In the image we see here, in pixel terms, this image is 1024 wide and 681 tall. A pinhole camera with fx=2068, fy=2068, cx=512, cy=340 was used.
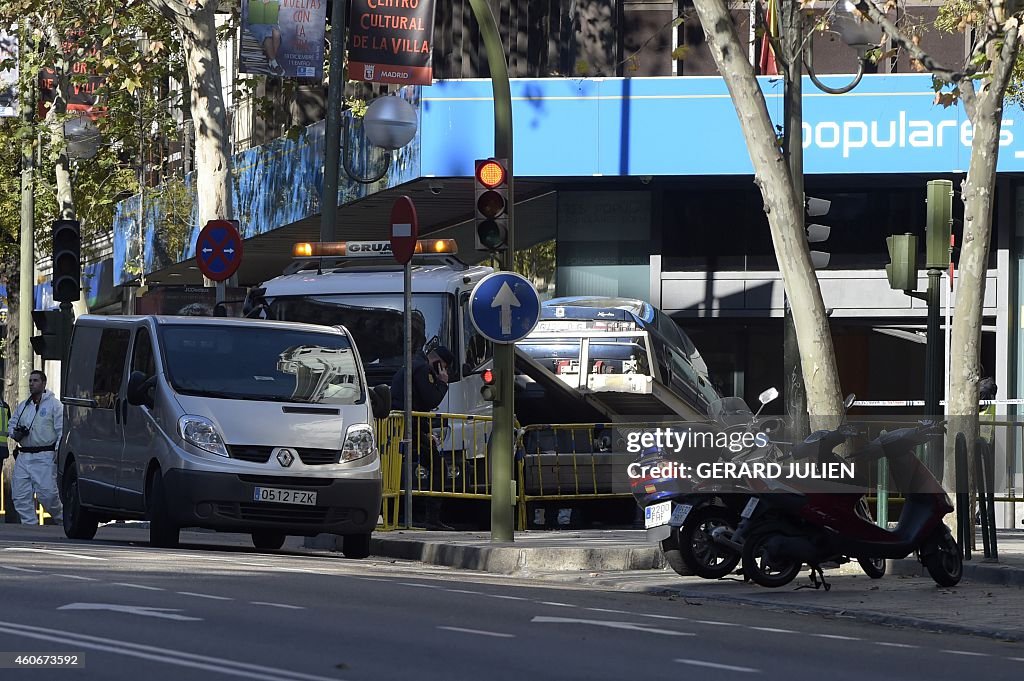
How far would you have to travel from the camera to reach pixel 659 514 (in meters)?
13.9

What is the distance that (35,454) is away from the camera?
23.6 m

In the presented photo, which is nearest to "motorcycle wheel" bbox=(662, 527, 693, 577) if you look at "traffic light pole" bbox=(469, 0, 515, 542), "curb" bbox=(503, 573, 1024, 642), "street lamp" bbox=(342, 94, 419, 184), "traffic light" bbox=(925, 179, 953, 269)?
"curb" bbox=(503, 573, 1024, 642)

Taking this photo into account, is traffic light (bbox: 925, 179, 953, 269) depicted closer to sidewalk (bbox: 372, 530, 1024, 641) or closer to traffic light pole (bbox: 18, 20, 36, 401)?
sidewalk (bbox: 372, 530, 1024, 641)

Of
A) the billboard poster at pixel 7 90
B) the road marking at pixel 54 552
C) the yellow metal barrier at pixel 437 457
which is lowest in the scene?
the road marking at pixel 54 552

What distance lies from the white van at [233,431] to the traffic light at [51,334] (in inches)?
203

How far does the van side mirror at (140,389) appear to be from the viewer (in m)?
15.8

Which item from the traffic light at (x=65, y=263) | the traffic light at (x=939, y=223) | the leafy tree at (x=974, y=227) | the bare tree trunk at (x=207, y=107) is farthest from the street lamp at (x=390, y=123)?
the traffic light at (x=939, y=223)

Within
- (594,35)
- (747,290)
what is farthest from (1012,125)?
(594,35)

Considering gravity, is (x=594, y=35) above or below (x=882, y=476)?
above

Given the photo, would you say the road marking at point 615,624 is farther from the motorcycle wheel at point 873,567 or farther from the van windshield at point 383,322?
the van windshield at point 383,322

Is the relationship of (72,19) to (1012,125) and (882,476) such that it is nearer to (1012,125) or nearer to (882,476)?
(1012,125)

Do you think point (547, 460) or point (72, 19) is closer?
point (547, 460)

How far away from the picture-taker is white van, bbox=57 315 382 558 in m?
15.3

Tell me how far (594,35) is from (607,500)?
31.8 ft
